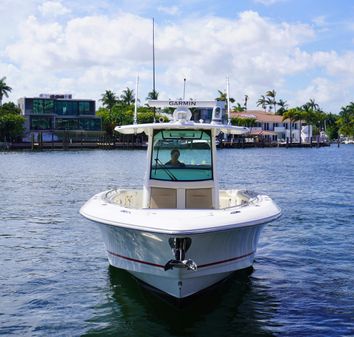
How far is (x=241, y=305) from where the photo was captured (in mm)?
12109

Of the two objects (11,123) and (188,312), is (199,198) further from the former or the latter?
(11,123)

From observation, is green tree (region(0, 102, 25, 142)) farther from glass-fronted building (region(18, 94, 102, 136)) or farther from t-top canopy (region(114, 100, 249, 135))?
t-top canopy (region(114, 100, 249, 135))

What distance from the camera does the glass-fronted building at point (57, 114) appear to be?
113500 mm

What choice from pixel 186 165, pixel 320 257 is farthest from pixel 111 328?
pixel 320 257

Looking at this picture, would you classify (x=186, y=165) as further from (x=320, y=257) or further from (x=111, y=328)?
(x=320, y=257)

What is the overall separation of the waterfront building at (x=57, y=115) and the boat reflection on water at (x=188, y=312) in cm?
10335

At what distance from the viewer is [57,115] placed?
4515 inches

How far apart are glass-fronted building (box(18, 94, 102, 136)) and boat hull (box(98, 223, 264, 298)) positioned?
344 feet

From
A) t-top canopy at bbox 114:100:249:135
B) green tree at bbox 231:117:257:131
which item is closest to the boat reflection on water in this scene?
t-top canopy at bbox 114:100:249:135

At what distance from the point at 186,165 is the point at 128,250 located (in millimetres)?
2767

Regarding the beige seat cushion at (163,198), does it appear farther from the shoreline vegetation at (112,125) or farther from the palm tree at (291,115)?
the palm tree at (291,115)

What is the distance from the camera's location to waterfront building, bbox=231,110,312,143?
138 metres

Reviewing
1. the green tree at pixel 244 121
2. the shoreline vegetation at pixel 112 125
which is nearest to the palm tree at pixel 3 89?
the shoreline vegetation at pixel 112 125

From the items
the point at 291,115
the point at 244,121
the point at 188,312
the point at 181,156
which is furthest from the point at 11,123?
the point at 188,312
